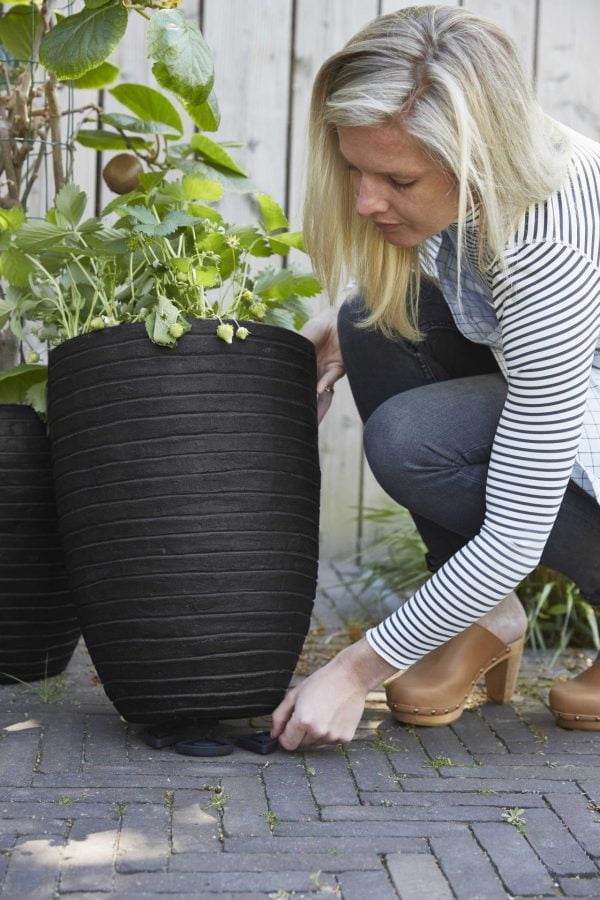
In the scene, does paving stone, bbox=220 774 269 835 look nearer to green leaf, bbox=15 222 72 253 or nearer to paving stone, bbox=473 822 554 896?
paving stone, bbox=473 822 554 896

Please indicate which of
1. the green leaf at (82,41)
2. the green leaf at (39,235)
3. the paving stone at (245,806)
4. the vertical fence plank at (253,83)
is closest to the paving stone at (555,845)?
the paving stone at (245,806)

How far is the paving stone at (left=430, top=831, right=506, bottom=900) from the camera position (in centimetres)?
130

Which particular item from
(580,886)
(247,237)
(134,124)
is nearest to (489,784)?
(580,886)

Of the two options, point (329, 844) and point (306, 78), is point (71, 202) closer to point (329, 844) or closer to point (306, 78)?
point (329, 844)

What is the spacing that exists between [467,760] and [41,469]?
2.72 feet

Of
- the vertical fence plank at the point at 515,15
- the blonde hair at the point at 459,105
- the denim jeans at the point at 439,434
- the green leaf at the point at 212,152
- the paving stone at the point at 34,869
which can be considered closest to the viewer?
the paving stone at the point at 34,869

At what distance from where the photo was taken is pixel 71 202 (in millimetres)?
1762

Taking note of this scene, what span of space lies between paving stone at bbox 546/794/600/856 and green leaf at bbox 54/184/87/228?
1.10 metres

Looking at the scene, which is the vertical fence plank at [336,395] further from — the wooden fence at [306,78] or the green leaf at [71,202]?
the green leaf at [71,202]

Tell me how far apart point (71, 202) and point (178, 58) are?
0.27 meters

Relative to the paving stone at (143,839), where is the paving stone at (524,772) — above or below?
below

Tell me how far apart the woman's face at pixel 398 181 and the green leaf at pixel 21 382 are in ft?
2.15

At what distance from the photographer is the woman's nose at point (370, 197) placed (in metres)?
1.55

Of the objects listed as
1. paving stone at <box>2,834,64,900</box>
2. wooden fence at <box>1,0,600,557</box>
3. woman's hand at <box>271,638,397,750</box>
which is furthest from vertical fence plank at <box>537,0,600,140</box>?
paving stone at <box>2,834,64,900</box>
